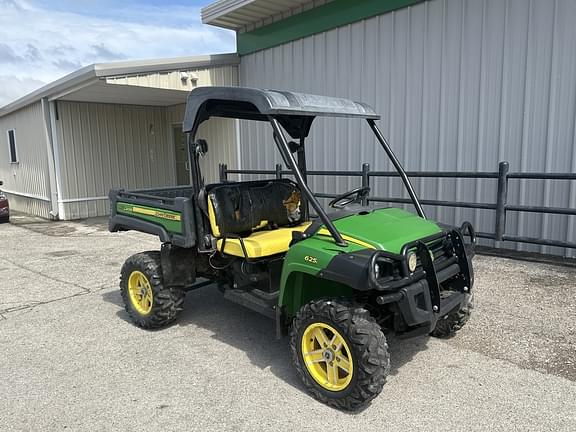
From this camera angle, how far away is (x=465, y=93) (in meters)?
7.10

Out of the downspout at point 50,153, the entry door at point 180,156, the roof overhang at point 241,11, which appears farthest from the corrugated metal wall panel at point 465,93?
the downspout at point 50,153

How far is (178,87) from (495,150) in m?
6.33

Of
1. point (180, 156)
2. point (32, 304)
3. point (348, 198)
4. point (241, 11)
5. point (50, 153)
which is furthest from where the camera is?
point (180, 156)

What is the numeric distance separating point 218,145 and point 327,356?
9.58 meters

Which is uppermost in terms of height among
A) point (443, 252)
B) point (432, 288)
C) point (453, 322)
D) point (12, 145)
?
point (12, 145)

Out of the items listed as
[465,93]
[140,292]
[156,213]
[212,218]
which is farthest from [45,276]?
[465,93]

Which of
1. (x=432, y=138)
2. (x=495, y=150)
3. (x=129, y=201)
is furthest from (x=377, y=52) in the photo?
(x=129, y=201)

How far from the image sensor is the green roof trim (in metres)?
7.94

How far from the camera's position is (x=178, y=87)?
986 centimetres

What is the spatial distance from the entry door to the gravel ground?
8505mm

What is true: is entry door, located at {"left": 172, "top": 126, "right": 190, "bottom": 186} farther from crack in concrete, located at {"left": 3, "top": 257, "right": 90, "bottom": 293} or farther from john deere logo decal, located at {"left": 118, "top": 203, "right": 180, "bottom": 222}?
john deere logo decal, located at {"left": 118, "top": 203, "right": 180, "bottom": 222}

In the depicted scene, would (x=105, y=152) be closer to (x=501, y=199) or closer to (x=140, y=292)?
(x=140, y=292)

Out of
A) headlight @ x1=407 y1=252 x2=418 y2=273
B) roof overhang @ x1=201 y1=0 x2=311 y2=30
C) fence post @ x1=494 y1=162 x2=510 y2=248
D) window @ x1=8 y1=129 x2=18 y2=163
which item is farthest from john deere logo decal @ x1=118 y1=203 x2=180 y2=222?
window @ x1=8 y1=129 x2=18 y2=163

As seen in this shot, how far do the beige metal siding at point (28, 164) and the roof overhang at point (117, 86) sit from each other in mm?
606
